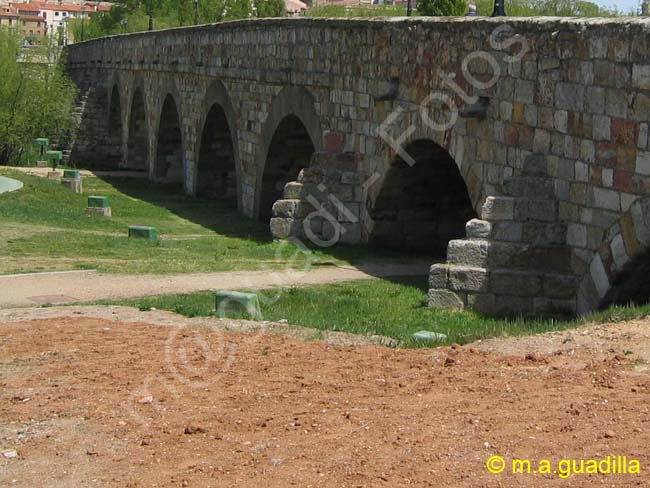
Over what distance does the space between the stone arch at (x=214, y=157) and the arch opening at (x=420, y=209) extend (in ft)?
31.9

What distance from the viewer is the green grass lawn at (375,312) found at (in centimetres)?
Answer: 913

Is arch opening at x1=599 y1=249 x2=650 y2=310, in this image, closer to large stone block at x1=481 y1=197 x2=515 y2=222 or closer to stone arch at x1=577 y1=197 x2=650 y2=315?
stone arch at x1=577 y1=197 x2=650 y2=315

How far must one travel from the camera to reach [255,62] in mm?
21375

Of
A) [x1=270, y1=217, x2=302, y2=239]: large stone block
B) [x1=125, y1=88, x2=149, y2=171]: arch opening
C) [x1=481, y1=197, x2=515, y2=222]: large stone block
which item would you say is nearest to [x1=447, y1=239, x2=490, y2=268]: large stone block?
[x1=481, y1=197, x2=515, y2=222]: large stone block

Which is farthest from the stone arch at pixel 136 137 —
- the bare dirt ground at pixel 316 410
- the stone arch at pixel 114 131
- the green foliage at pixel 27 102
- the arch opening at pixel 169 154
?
the bare dirt ground at pixel 316 410

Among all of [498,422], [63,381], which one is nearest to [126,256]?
[63,381]

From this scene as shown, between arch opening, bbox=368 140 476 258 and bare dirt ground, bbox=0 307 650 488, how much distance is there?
6.97 meters

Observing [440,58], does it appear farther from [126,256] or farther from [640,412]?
[640,412]

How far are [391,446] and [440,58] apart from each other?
26.5ft

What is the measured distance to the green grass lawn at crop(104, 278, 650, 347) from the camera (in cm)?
913

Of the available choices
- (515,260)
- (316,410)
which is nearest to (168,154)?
(515,260)

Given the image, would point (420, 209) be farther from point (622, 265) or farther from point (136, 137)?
point (136, 137)

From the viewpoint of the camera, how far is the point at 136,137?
3750cm

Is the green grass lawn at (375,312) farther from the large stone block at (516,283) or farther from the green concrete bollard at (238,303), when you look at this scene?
the large stone block at (516,283)
